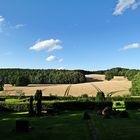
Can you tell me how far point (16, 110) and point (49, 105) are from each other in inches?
247

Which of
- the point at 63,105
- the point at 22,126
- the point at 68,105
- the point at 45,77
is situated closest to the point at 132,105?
the point at 68,105

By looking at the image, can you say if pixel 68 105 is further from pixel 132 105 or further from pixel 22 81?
pixel 22 81

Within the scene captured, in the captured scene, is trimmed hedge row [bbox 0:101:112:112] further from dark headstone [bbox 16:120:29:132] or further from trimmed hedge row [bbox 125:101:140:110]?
dark headstone [bbox 16:120:29:132]

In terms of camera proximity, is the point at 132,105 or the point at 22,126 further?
the point at 132,105

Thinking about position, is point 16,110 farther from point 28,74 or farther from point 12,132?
point 28,74

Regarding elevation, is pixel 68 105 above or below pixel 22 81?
below

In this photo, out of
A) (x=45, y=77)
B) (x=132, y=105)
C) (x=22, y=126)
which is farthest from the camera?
(x=45, y=77)

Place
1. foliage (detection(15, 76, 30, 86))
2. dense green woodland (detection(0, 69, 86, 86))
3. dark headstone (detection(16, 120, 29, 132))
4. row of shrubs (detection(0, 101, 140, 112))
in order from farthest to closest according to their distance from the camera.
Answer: dense green woodland (detection(0, 69, 86, 86))
foliage (detection(15, 76, 30, 86))
row of shrubs (detection(0, 101, 140, 112))
dark headstone (detection(16, 120, 29, 132))

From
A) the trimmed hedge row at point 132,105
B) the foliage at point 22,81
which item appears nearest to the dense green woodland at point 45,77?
the foliage at point 22,81

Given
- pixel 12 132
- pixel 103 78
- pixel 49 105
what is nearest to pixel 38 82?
pixel 103 78

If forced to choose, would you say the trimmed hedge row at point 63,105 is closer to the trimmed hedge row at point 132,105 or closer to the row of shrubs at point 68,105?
the row of shrubs at point 68,105

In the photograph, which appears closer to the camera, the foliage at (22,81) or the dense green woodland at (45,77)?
the foliage at (22,81)

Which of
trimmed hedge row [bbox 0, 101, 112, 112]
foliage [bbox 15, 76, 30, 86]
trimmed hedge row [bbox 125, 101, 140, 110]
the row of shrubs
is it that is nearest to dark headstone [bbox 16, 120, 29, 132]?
trimmed hedge row [bbox 0, 101, 112, 112]

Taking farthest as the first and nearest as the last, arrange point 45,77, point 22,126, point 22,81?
A: point 45,77, point 22,81, point 22,126
